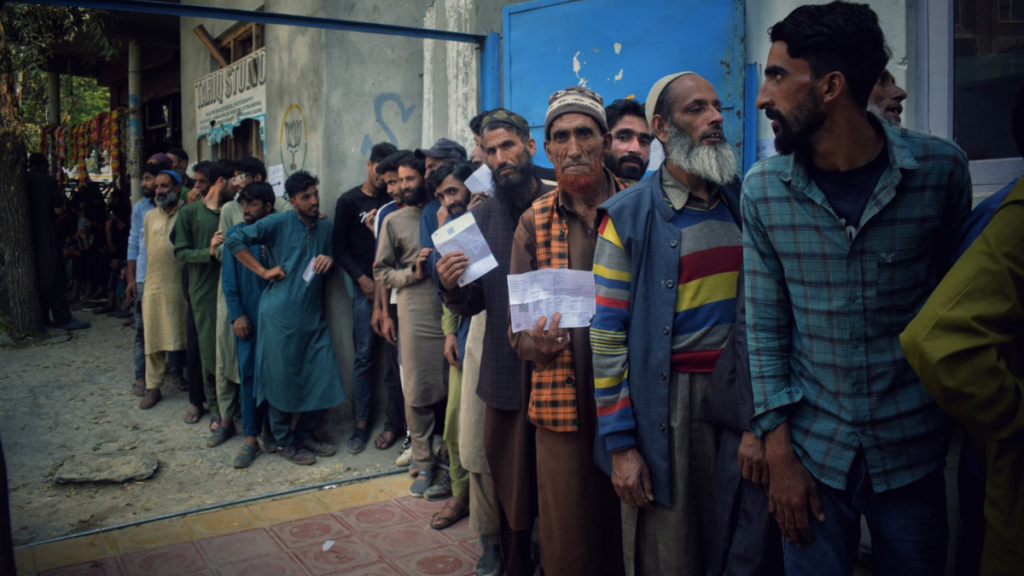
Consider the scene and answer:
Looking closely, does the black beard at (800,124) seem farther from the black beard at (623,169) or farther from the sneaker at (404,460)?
the sneaker at (404,460)

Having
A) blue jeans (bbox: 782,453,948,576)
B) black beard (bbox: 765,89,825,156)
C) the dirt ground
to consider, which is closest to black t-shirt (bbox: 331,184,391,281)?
the dirt ground

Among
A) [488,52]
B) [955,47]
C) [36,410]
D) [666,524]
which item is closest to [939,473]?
[666,524]

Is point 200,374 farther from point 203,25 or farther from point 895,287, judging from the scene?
point 895,287

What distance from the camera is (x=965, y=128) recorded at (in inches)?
121

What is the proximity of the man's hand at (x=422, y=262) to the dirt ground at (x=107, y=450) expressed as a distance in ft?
5.08

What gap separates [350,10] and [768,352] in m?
5.22

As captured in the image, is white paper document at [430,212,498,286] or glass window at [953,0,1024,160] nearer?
glass window at [953,0,1024,160]

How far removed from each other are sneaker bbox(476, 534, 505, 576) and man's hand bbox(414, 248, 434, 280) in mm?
1747

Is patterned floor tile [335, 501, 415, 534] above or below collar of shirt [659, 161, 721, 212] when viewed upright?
below

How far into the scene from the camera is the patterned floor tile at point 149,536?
3.88 meters

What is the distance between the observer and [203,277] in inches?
241

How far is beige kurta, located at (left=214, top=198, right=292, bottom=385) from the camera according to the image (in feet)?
18.8

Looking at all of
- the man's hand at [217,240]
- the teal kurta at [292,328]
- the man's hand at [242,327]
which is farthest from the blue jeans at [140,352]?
the teal kurta at [292,328]

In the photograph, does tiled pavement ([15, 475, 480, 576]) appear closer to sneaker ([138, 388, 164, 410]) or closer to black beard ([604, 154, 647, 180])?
black beard ([604, 154, 647, 180])
